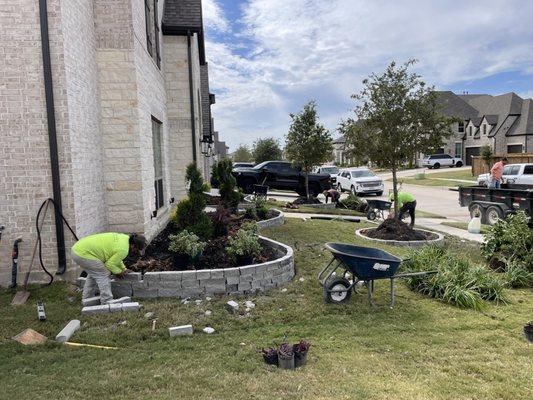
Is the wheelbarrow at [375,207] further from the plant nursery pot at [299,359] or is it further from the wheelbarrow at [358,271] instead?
the plant nursery pot at [299,359]

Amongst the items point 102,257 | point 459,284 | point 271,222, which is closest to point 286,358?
point 102,257

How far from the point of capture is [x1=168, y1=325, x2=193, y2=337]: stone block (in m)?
4.90

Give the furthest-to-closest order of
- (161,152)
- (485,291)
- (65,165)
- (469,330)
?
(161,152) → (485,291) → (65,165) → (469,330)

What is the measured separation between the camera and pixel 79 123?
643 cm

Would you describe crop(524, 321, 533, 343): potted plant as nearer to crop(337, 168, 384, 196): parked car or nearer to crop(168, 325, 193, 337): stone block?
crop(168, 325, 193, 337): stone block

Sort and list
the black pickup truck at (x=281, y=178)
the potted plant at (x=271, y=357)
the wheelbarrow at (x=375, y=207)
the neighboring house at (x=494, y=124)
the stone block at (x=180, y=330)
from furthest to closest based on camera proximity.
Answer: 1. the neighboring house at (x=494, y=124)
2. the black pickup truck at (x=281, y=178)
3. the wheelbarrow at (x=375, y=207)
4. the stone block at (x=180, y=330)
5. the potted plant at (x=271, y=357)

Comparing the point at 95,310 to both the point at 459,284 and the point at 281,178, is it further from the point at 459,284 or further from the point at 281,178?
the point at 281,178

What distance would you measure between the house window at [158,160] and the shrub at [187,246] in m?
3.46

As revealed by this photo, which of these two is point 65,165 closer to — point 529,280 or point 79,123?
point 79,123

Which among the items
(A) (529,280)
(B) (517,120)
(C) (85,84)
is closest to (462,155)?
(B) (517,120)

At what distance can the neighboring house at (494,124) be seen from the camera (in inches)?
1839

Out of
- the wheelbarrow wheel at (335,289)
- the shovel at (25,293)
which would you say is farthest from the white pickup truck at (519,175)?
the shovel at (25,293)

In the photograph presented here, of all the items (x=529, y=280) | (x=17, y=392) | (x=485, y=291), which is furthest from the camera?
(x=529, y=280)

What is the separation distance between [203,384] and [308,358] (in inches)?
45.5
